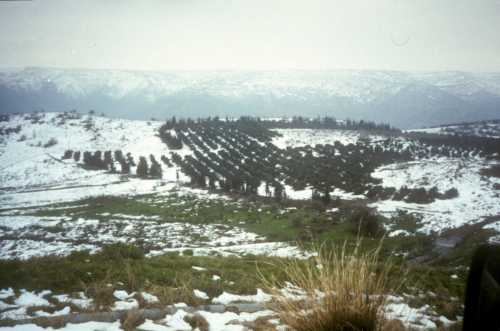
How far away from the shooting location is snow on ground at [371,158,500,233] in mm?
29625

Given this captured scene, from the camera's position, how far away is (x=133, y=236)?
23453 millimetres

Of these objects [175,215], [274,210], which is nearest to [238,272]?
[175,215]

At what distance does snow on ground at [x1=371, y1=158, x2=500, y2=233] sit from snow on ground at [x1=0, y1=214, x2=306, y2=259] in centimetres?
1689

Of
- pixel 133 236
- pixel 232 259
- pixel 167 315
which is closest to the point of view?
pixel 167 315

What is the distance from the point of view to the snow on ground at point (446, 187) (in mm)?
29625

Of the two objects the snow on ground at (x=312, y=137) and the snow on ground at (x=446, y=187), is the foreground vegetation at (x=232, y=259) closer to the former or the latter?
the snow on ground at (x=446, y=187)

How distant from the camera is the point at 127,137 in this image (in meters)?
88.5

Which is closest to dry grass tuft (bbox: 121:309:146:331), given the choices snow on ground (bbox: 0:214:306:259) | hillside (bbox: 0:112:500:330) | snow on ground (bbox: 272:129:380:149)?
hillside (bbox: 0:112:500:330)

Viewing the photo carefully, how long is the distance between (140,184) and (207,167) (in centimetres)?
1445

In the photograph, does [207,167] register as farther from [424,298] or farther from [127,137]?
[424,298]

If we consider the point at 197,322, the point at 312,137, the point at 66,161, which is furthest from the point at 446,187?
the point at 66,161

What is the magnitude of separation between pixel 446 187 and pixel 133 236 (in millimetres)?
39788

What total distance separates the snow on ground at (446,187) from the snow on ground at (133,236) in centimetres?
1689

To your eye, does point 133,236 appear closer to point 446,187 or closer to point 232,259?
point 232,259
